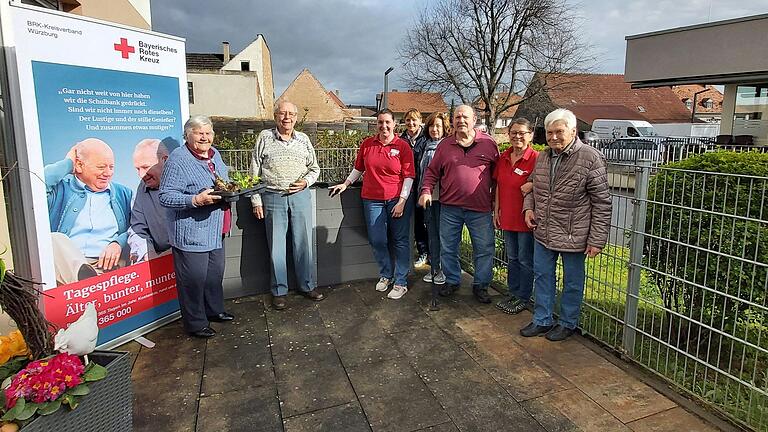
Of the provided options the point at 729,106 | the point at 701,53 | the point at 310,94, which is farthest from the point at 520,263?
the point at 310,94

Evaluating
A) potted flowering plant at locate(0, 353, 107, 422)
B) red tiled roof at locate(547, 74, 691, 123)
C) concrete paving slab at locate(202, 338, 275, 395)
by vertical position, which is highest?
red tiled roof at locate(547, 74, 691, 123)

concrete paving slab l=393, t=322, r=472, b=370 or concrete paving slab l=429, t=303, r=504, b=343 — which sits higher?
concrete paving slab l=429, t=303, r=504, b=343

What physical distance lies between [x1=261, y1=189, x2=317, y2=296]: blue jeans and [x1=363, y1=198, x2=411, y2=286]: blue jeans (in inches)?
20.8

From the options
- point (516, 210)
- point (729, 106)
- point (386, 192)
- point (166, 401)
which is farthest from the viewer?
point (729, 106)

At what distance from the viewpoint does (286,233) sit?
3.90 metres

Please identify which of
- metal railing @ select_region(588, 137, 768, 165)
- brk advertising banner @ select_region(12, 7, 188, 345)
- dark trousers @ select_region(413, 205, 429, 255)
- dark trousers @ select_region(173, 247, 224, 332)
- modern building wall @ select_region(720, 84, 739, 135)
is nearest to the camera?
brk advertising banner @ select_region(12, 7, 188, 345)

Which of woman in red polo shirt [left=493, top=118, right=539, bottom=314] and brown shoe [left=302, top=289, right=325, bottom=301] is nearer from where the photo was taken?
woman in red polo shirt [left=493, top=118, right=539, bottom=314]

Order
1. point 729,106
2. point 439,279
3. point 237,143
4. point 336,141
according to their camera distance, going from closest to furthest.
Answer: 1. point 439,279
2. point 336,141
3. point 237,143
4. point 729,106

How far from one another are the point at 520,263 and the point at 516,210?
0.45 metres

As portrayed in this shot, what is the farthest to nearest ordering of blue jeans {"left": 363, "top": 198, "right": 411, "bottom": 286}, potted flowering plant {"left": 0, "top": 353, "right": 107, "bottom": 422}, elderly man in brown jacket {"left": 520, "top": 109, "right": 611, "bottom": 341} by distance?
blue jeans {"left": 363, "top": 198, "right": 411, "bottom": 286}, elderly man in brown jacket {"left": 520, "top": 109, "right": 611, "bottom": 341}, potted flowering plant {"left": 0, "top": 353, "right": 107, "bottom": 422}

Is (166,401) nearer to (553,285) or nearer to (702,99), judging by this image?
(553,285)

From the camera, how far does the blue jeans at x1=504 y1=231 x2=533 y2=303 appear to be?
3.52 m

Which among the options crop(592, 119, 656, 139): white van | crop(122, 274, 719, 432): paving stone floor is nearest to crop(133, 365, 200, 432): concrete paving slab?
crop(122, 274, 719, 432): paving stone floor

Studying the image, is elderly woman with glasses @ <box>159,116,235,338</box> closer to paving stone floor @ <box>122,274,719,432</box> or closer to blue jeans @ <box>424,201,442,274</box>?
paving stone floor @ <box>122,274,719,432</box>
